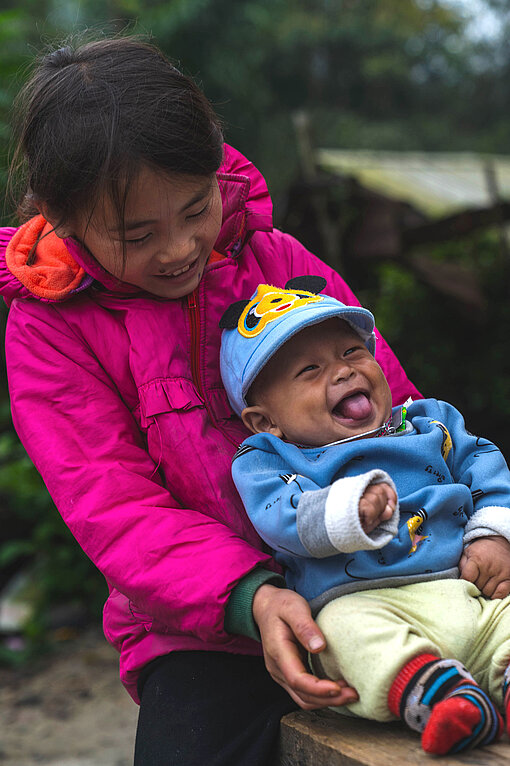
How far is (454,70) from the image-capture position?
28.8 meters

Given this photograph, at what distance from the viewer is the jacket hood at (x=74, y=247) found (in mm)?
1679

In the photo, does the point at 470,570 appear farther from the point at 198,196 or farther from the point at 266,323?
the point at 198,196

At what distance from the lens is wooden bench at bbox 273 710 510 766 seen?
1241mm

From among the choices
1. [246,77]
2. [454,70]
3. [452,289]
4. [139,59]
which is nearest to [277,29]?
[246,77]

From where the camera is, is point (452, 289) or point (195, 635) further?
point (452, 289)

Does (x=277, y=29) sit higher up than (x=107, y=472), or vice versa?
(x=107, y=472)

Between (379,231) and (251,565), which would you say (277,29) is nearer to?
(379,231)

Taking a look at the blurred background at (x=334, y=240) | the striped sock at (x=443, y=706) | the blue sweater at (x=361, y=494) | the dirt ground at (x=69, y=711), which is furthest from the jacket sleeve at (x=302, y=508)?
the dirt ground at (x=69, y=711)

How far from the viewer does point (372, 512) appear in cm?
133

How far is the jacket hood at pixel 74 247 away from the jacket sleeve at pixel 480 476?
61 cm

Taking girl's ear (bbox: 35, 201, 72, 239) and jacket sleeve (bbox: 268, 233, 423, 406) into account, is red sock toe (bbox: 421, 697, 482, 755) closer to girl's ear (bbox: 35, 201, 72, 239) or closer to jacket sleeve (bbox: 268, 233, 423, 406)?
jacket sleeve (bbox: 268, 233, 423, 406)

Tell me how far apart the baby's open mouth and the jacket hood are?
0.47 metres

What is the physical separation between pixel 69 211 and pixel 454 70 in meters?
30.2

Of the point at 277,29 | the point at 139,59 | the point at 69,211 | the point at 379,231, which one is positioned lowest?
the point at 277,29
